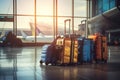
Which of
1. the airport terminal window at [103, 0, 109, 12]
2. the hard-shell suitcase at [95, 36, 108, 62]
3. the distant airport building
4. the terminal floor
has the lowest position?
the terminal floor

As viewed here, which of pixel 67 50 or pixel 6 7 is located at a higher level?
pixel 6 7

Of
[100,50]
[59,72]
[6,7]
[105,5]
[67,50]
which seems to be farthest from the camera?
[6,7]

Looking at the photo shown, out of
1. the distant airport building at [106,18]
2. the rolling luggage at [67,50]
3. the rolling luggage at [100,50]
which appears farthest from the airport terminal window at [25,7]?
the rolling luggage at [67,50]

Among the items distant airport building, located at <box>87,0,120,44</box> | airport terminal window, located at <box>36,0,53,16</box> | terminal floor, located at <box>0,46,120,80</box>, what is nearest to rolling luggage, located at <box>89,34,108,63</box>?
terminal floor, located at <box>0,46,120,80</box>

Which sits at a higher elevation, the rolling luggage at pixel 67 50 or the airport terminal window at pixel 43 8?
the airport terminal window at pixel 43 8

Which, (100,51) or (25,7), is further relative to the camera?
(25,7)

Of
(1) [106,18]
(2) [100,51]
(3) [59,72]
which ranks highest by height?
(1) [106,18]

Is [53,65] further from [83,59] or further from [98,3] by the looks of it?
[98,3]

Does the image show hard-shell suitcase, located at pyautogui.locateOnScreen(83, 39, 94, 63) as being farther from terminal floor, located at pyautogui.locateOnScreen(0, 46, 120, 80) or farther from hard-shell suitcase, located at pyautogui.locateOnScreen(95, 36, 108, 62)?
terminal floor, located at pyautogui.locateOnScreen(0, 46, 120, 80)

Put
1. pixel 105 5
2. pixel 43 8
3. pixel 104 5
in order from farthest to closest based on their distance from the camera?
pixel 43 8 < pixel 104 5 < pixel 105 5

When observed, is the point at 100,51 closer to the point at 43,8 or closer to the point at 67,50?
the point at 67,50

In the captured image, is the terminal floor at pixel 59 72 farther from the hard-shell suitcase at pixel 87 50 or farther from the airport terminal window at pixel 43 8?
the airport terminal window at pixel 43 8

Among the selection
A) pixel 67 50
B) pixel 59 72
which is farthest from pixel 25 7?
pixel 59 72

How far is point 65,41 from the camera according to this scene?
49.7 ft
